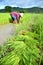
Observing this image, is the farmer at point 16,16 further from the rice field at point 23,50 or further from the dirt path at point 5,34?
the rice field at point 23,50

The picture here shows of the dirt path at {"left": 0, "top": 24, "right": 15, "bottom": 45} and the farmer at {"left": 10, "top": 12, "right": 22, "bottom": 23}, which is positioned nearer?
the dirt path at {"left": 0, "top": 24, "right": 15, "bottom": 45}

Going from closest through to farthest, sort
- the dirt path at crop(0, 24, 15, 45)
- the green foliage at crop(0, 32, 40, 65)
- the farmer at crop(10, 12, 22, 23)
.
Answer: the green foliage at crop(0, 32, 40, 65)
the dirt path at crop(0, 24, 15, 45)
the farmer at crop(10, 12, 22, 23)

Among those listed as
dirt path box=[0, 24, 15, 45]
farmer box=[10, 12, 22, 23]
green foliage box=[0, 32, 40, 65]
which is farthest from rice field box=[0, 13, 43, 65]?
farmer box=[10, 12, 22, 23]

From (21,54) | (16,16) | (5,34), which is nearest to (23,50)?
(21,54)

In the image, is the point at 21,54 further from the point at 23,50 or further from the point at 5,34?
the point at 5,34

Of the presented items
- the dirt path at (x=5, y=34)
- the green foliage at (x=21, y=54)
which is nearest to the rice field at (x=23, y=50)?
the green foliage at (x=21, y=54)

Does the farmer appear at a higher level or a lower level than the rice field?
lower

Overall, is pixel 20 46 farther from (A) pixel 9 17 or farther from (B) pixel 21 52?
(A) pixel 9 17

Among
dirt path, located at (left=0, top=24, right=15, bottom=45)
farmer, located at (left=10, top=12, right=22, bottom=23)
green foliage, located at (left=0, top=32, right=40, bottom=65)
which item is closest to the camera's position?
green foliage, located at (left=0, top=32, right=40, bottom=65)

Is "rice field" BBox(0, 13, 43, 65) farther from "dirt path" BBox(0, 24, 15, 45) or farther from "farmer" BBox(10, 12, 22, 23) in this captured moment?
"farmer" BBox(10, 12, 22, 23)

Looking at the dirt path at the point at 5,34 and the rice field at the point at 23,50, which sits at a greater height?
the rice field at the point at 23,50

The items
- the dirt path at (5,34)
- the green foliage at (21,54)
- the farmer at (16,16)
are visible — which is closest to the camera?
the green foliage at (21,54)

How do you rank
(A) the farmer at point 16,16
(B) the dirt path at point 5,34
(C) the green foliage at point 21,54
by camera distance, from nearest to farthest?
(C) the green foliage at point 21,54 < (B) the dirt path at point 5,34 < (A) the farmer at point 16,16

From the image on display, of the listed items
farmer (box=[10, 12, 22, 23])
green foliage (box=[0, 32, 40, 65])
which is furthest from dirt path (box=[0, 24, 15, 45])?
farmer (box=[10, 12, 22, 23])
